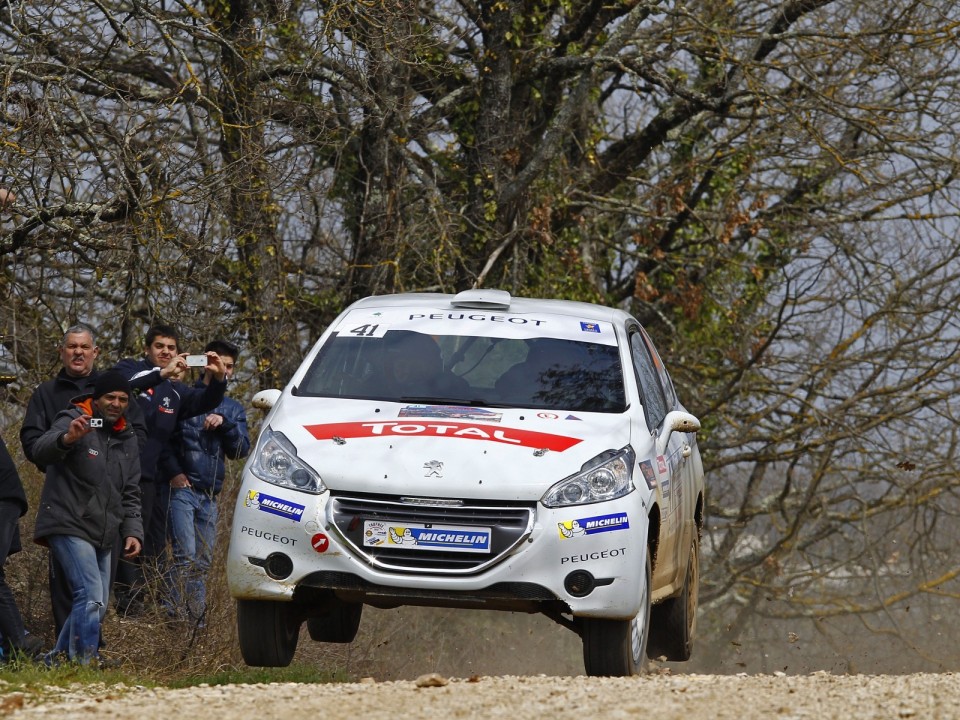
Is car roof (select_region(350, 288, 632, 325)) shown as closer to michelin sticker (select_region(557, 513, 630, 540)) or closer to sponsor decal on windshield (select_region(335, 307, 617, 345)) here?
sponsor decal on windshield (select_region(335, 307, 617, 345))

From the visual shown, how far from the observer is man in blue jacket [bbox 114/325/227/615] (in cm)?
889

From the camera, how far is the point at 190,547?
30.3ft

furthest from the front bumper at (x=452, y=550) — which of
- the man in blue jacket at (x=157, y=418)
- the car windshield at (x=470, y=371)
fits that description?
the man in blue jacket at (x=157, y=418)

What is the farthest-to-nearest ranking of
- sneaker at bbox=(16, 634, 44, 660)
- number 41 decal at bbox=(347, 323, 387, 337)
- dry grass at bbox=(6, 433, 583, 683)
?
dry grass at bbox=(6, 433, 583, 683), number 41 decal at bbox=(347, 323, 387, 337), sneaker at bbox=(16, 634, 44, 660)

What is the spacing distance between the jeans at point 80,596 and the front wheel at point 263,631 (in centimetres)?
104

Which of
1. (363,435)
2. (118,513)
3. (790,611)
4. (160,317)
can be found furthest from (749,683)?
(790,611)

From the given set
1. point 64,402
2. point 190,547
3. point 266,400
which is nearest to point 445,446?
point 266,400

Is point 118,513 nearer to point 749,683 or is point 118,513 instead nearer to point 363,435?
point 363,435

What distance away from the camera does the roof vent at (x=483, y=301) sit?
27.4 ft

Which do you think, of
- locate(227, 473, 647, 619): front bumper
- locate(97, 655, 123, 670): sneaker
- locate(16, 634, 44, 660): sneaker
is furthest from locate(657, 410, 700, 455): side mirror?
locate(16, 634, 44, 660): sneaker

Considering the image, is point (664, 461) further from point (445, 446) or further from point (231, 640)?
point (231, 640)

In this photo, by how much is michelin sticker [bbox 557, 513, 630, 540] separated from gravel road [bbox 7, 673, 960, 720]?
625 millimetres

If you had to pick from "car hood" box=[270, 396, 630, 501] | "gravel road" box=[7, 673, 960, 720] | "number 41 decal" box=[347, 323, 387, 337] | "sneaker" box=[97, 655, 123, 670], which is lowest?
"sneaker" box=[97, 655, 123, 670]

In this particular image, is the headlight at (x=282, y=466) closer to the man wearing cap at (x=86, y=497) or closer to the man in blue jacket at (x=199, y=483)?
the man wearing cap at (x=86, y=497)
